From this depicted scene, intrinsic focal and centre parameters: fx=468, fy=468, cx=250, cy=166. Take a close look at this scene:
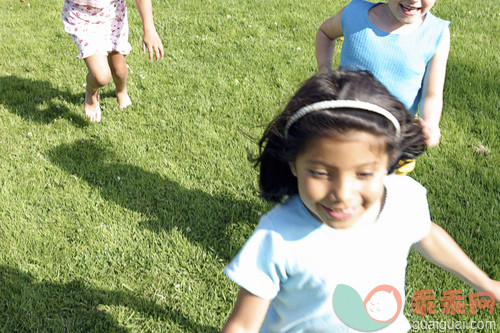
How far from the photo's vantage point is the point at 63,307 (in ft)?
8.70

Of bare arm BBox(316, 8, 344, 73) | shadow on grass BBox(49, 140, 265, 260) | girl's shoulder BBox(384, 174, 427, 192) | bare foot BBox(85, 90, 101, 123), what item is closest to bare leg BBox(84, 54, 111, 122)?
bare foot BBox(85, 90, 101, 123)

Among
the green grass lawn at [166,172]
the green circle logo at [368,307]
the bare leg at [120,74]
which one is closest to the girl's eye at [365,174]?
the green circle logo at [368,307]

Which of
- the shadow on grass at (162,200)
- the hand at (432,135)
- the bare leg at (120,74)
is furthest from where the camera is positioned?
the bare leg at (120,74)

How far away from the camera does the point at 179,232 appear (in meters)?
3.09

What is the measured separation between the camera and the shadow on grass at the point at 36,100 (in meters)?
4.27

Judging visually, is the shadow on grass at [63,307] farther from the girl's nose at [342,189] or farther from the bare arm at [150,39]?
the bare arm at [150,39]

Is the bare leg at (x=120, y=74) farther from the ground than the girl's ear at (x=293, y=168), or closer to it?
A: closer to it

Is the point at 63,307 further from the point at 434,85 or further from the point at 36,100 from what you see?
the point at 36,100

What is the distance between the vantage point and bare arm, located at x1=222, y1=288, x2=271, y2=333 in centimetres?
142

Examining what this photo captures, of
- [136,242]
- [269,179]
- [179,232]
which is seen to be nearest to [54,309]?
[136,242]

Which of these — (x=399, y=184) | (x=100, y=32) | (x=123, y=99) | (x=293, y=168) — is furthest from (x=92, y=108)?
(x=399, y=184)

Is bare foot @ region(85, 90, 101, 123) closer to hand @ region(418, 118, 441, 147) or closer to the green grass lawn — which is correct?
the green grass lawn

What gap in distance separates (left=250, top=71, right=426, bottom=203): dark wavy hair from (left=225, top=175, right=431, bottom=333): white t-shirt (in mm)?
135

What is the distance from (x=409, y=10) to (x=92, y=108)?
2.89 metres
